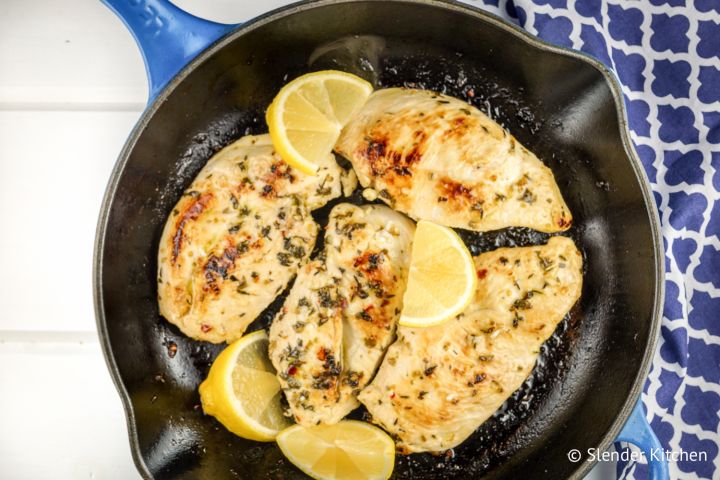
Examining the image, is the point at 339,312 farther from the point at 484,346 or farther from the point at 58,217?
the point at 58,217

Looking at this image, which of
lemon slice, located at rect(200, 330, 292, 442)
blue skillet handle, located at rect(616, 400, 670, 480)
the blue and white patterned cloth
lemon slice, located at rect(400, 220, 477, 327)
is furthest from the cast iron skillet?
lemon slice, located at rect(400, 220, 477, 327)

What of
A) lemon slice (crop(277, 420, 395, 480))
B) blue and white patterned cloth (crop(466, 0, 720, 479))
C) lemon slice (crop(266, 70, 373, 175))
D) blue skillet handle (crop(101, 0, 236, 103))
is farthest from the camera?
blue and white patterned cloth (crop(466, 0, 720, 479))

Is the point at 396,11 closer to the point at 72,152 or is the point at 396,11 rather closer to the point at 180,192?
the point at 180,192

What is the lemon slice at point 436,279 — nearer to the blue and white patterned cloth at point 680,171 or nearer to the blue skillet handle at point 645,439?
the blue skillet handle at point 645,439

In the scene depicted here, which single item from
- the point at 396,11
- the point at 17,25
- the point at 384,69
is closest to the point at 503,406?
the point at 384,69

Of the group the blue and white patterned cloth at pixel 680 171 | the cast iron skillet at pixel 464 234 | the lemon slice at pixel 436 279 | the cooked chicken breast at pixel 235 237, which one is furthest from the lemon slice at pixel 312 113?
the blue and white patterned cloth at pixel 680 171

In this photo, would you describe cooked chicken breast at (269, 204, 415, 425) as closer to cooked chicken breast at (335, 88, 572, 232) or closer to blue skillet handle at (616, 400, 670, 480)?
cooked chicken breast at (335, 88, 572, 232)

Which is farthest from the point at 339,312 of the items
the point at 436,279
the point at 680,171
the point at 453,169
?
the point at 680,171

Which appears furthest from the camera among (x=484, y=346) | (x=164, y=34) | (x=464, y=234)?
(x=464, y=234)
